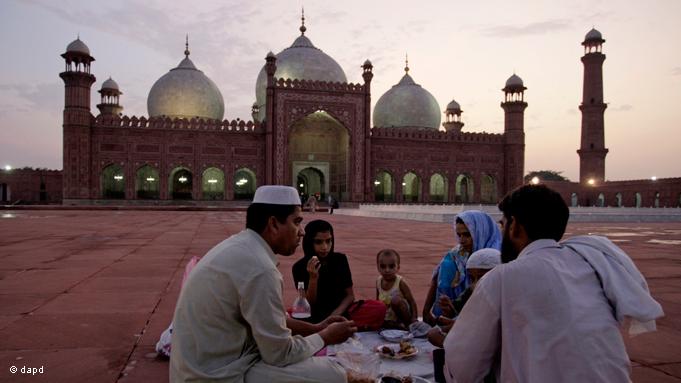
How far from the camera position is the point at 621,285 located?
1.18 meters

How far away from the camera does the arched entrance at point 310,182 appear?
1009 inches

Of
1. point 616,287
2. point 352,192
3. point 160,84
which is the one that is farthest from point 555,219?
point 160,84

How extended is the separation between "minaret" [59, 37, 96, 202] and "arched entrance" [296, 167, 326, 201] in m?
9.63

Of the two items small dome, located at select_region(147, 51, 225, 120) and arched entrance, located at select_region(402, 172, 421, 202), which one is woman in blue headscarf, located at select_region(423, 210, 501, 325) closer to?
small dome, located at select_region(147, 51, 225, 120)

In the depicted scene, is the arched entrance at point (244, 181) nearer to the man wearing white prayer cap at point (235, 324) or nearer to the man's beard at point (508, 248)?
the man wearing white prayer cap at point (235, 324)

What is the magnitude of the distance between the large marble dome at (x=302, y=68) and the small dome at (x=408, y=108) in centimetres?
374

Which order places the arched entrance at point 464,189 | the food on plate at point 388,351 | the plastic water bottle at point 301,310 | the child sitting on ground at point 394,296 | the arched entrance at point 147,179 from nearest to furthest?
1. the food on plate at point 388,351
2. the plastic water bottle at point 301,310
3. the child sitting on ground at point 394,296
4. the arched entrance at point 147,179
5. the arched entrance at point 464,189

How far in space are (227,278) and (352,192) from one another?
70.8ft

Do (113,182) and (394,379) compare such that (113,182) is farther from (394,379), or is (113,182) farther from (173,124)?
(394,379)

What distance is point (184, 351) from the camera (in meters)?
1.37

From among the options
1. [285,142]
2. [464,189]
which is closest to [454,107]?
[464,189]

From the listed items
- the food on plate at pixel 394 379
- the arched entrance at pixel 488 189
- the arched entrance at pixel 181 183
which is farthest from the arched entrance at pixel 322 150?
the food on plate at pixel 394 379

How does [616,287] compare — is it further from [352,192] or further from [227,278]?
[352,192]

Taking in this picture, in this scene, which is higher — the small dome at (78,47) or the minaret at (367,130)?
the small dome at (78,47)
